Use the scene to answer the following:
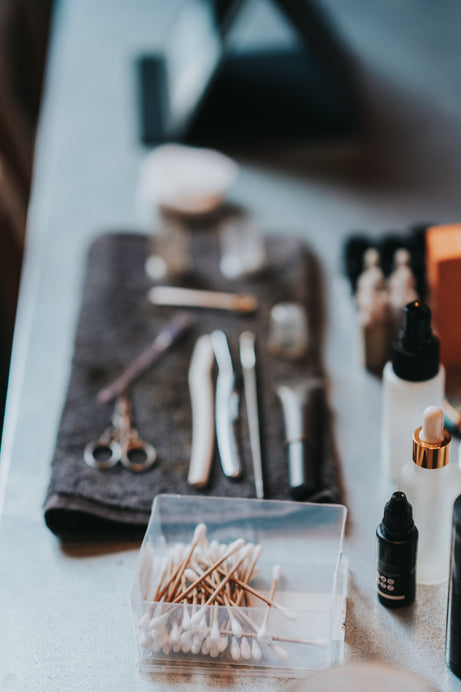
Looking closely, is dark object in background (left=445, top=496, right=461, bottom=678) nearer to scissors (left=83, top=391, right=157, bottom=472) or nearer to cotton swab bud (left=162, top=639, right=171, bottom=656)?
cotton swab bud (left=162, top=639, right=171, bottom=656)

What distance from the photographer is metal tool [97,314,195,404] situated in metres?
0.87

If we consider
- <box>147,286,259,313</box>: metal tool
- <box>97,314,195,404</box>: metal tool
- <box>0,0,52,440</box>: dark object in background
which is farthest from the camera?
<box>0,0,52,440</box>: dark object in background

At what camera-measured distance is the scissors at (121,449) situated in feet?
2.57

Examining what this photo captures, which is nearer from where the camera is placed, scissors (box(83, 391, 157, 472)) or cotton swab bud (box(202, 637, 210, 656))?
cotton swab bud (box(202, 637, 210, 656))

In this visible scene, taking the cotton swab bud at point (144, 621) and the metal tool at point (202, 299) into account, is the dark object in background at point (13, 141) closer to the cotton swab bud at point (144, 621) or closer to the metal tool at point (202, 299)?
the metal tool at point (202, 299)

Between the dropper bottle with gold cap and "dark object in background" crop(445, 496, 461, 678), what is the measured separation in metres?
0.07

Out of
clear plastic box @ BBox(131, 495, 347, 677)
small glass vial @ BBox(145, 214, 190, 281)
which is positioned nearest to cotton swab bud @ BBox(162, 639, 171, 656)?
clear plastic box @ BBox(131, 495, 347, 677)

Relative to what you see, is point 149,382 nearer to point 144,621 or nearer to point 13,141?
point 144,621

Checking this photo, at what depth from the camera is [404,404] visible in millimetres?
720

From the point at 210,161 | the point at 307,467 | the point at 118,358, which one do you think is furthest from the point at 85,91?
the point at 307,467

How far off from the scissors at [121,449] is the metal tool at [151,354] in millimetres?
37

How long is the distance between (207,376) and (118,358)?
108 millimetres

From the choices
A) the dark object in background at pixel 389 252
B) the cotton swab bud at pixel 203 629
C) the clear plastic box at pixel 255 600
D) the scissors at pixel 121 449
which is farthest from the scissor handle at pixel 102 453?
the dark object in background at pixel 389 252

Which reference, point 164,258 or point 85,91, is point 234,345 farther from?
point 85,91
